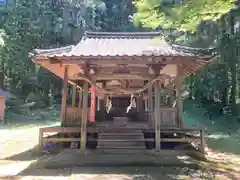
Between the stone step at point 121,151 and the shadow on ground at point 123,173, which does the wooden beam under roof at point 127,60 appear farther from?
the shadow on ground at point 123,173

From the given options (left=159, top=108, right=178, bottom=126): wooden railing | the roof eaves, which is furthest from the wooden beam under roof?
the roof eaves

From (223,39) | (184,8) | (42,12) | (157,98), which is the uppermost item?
(42,12)

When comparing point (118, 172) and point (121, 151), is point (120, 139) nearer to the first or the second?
point (121, 151)

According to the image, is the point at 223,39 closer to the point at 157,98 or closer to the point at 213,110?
the point at 213,110

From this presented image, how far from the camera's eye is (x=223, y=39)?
18.5 meters

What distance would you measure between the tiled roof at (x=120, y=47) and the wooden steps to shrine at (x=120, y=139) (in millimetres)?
2772

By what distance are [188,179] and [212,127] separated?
13257 millimetres

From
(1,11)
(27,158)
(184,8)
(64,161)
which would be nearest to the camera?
(184,8)

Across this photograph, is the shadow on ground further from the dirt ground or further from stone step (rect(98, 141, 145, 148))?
stone step (rect(98, 141, 145, 148))

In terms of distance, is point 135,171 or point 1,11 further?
point 1,11

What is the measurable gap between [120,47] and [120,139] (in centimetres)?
351

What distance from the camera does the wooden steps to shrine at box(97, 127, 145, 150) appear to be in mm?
9000

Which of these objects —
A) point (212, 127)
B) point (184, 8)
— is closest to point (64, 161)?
point (184, 8)

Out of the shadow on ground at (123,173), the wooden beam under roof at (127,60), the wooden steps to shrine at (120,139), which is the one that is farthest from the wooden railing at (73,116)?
the shadow on ground at (123,173)
